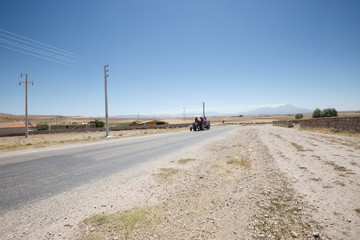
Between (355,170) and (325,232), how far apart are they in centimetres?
435

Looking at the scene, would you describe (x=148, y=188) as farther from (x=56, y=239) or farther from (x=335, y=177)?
(x=335, y=177)

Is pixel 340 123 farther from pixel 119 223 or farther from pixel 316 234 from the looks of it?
pixel 119 223

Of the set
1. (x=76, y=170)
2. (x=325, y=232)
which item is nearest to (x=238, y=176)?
(x=325, y=232)

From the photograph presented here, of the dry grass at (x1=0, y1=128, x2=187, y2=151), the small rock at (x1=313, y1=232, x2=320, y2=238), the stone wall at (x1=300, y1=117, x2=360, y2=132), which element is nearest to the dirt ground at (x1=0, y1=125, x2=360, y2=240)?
the small rock at (x1=313, y1=232, x2=320, y2=238)

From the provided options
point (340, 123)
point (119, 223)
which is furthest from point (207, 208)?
point (340, 123)

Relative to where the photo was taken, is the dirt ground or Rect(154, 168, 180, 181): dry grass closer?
the dirt ground

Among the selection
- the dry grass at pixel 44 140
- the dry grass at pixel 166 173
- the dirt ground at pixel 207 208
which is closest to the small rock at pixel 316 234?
the dirt ground at pixel 207 208

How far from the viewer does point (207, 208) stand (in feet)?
11.3

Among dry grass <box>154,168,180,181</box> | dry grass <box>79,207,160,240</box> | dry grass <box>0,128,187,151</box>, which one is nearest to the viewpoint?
dry grass <box>79,207,160,240</box>

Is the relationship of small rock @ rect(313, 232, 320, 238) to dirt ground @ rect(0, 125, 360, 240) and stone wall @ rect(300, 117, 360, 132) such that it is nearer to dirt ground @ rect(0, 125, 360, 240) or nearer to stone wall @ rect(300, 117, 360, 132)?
dirt ground @ rect(0, 125, 360, 240)

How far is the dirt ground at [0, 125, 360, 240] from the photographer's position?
270cm

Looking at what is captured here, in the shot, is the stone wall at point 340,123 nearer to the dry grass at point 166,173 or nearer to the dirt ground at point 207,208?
the dirt ground at point 207,208

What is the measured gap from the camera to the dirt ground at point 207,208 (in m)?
2.70

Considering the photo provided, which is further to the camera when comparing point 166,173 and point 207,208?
point 166,173
